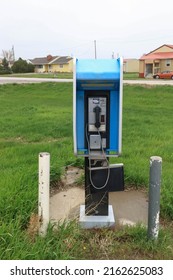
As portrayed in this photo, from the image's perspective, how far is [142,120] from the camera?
8.98 m

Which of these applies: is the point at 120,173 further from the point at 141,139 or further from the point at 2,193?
the point at 141,139

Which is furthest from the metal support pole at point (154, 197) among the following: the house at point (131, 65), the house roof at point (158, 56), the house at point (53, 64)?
the house at point (53, 64)

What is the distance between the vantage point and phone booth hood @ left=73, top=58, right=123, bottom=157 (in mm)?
2768

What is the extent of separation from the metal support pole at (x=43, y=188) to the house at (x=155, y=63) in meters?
35.9

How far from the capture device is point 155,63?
125 ft

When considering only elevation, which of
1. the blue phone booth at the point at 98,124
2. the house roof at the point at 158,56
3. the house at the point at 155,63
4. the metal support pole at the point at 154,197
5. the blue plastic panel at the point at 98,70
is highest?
the house roof at the point at 158,56

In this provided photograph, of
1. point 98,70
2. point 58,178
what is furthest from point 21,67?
point 98,70

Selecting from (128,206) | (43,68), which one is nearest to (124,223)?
(128,206)

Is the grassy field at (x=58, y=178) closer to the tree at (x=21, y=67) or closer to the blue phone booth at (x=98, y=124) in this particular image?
the blue phone booth at (x=98, y=124)

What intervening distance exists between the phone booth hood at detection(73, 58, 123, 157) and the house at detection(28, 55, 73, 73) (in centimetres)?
6605

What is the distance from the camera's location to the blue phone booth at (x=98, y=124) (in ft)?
9.46

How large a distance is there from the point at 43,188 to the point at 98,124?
77cm

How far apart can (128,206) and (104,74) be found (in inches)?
67.6

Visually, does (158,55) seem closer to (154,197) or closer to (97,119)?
(97,119)
